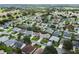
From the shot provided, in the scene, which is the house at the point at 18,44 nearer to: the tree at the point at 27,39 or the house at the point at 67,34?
the tree at the point at 27,39

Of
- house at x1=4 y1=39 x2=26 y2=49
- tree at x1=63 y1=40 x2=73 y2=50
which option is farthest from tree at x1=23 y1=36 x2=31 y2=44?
tree at x1=63 y1=40 x2=73 y2=50

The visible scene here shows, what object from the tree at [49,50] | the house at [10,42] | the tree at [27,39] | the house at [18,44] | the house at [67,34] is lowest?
the tree at [49,50]

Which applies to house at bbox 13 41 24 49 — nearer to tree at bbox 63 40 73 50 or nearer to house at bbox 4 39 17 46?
house at bbox 4 39 17 46

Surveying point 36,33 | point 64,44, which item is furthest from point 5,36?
point 64,44

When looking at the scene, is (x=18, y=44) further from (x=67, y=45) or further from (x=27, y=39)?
(x=67, y=45)

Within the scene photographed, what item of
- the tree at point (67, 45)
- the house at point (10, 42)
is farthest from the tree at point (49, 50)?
the house at point (10, 42)

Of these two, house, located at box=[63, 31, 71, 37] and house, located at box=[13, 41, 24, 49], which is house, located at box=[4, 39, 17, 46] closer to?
house, located at box=[13, 41, 24, 49]

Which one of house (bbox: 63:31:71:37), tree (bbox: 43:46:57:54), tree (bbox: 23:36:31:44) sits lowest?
tree (bbox: 43:46:57:54)

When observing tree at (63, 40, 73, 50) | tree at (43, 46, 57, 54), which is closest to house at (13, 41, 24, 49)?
tree at (43, 46, 57, 54)

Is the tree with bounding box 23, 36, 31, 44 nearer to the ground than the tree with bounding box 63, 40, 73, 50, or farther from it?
farther from it

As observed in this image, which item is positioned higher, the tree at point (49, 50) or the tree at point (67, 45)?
the tree at point (67, 45)

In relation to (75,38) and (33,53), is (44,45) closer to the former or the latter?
(33,53)
